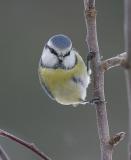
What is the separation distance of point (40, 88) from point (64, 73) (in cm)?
298

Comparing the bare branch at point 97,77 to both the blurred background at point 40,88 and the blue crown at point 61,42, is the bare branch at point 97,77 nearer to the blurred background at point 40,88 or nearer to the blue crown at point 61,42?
the blue crown at point 61,42

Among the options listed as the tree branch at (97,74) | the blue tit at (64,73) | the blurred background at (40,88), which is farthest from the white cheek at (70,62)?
the blurred background at (40,88)

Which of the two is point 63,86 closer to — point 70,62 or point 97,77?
point 70,62

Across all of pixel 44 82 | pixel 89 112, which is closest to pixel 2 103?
pixel 89 112

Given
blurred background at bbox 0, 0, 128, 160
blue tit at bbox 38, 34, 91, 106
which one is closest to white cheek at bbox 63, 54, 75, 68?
blue tit at bbox 38, 34, 91, 106

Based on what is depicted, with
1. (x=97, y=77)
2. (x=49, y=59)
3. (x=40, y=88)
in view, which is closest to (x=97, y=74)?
(x=97, y=77)

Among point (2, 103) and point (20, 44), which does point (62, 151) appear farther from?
point (20, 44)

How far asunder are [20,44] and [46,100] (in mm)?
612

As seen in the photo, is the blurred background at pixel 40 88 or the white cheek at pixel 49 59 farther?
the blurred background at pixel 40 88

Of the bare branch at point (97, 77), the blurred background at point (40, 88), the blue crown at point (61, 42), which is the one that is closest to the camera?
the bare branch at point (97, 77)

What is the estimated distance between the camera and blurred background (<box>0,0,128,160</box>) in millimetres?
4621

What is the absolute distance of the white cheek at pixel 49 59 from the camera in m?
1.85

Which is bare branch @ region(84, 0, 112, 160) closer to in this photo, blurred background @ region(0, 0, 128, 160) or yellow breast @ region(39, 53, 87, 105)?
yellow breast @ region(39, 53, 87, 105)

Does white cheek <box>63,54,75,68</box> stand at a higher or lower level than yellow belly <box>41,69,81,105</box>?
higher
